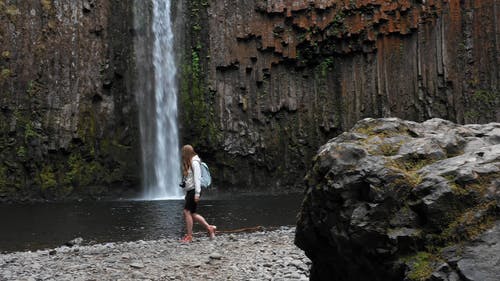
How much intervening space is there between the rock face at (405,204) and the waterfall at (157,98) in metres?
19.8

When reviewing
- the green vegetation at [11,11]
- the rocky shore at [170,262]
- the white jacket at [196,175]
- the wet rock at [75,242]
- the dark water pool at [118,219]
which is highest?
the green vegetation at [11,11]

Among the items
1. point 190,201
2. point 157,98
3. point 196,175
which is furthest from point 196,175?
point 157,98

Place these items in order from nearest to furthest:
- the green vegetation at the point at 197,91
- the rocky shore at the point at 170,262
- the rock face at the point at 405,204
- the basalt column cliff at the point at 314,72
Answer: the rock face at the point at 405,204, the rocky shore at the point at 170,262, the green vegetation at the point at 197,91, the basalt column cliff at the point at 314,72

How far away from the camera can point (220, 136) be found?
26375mm

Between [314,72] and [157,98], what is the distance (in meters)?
7.81

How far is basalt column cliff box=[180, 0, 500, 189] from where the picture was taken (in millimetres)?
26656

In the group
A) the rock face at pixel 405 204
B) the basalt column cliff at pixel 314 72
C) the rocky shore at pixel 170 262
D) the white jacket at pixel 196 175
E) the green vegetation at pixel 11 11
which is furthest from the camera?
the basalt column cliff at pixel 314 72

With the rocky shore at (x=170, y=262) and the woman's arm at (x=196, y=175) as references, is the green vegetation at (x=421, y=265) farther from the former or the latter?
the woman's arm at (x=196, y=175)

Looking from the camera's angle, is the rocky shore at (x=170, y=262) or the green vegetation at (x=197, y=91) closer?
the rocky shore at (x=170, y=262)

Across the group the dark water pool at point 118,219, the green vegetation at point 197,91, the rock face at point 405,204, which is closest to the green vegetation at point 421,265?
the rock face at point 405,204

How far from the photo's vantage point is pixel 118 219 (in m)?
16.0

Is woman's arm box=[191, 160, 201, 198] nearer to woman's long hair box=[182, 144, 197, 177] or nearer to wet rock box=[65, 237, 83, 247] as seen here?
woman's long hair box=[182, 144, 197, 177]

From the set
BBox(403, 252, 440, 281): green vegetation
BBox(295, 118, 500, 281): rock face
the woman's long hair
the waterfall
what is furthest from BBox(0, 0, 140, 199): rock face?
BBox(403, 252, 440, 281): green vegetation

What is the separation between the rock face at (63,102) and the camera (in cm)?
2364
